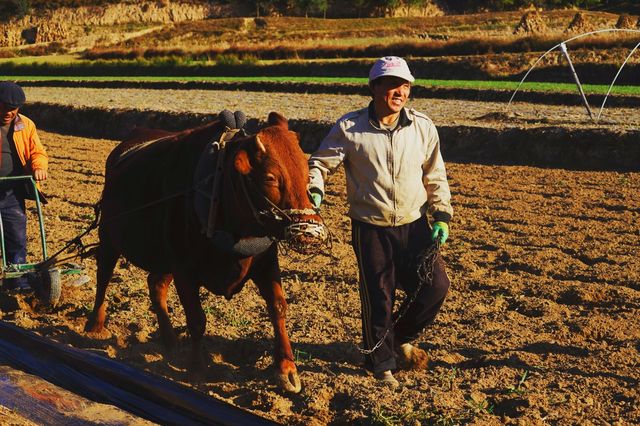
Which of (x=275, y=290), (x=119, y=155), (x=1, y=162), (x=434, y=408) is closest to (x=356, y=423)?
(x=434, y=408)

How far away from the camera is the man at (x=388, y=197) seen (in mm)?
6199

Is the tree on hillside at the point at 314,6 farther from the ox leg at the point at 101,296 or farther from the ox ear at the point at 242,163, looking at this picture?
the ox ear at the point at 242,163

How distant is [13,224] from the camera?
30.3 ft

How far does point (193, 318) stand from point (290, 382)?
87cm

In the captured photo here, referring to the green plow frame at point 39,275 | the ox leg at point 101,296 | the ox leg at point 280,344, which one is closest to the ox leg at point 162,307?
the ox leg at point 101,296

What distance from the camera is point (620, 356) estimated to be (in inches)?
271

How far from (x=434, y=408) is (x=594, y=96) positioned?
2337cm

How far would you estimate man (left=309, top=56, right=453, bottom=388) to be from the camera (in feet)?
20.3

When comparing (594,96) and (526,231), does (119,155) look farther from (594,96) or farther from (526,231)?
(594,96)

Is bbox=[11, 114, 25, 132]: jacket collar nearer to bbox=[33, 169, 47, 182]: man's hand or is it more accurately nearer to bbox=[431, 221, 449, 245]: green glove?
bbox=[33, 169, 47, 182]: man's hand

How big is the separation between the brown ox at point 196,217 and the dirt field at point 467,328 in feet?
1.11

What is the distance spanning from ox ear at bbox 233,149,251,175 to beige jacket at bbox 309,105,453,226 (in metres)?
0.42

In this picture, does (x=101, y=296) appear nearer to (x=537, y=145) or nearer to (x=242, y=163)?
(x=242, y=163)

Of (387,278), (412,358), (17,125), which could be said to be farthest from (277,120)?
(17,125)
